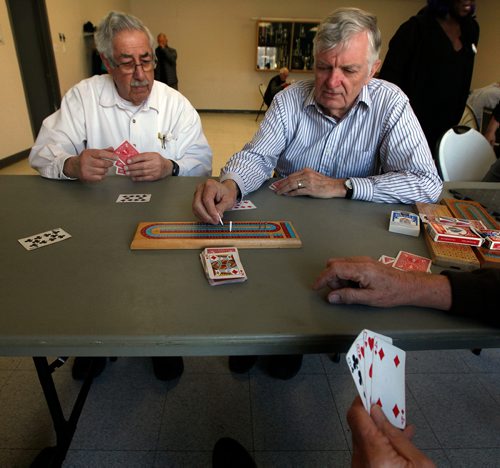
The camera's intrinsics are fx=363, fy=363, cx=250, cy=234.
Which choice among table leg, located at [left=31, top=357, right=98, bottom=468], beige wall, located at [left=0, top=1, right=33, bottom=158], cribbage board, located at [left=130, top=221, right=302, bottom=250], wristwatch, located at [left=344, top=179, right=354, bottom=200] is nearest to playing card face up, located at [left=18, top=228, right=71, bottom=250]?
cribbage board, located at [left=130, top=221, right=302, bottom=250]

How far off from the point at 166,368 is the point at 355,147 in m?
1.28

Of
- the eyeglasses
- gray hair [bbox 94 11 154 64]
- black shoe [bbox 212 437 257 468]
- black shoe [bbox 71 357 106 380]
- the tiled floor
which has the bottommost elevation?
the tiled floor

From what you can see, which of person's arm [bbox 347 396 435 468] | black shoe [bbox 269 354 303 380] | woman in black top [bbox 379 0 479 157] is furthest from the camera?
woman in black top [bbox 379 0 479 157]

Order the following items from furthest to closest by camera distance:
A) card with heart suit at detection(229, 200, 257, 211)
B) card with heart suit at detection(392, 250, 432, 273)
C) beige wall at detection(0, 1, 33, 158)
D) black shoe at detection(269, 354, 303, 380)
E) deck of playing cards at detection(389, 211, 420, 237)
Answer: beige wall at detection(0, 1, 33, 158), black shoe at detection(269, 354, 303, 380), card with heart suit at detection(229, 200, 257, 211), deck of playing cards at detection(389, 211, 420, 237), card with heart suit at detection(392, 250, 432, 273)

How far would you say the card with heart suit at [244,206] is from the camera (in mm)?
1255

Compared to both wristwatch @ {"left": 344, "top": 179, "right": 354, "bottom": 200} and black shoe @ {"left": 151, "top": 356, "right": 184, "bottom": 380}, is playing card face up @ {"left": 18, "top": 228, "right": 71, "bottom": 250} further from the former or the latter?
wristwatch @ {"left": 344, "top": 179, "right": 354, "bottom": 200}

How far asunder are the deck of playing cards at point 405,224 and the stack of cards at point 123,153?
1.20 m

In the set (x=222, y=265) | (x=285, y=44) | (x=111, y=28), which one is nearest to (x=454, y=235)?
(x=222, y=265)

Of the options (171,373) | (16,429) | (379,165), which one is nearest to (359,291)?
(379,165)

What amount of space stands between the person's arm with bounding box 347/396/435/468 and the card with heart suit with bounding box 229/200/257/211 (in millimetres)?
768

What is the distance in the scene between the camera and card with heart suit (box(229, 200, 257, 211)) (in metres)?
1.25

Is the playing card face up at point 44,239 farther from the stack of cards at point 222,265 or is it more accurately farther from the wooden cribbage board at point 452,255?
the wooden cribbage board at point 452,255

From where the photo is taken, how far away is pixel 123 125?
1.83m

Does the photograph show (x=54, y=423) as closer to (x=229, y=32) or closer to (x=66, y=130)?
(x=66, y=130)
